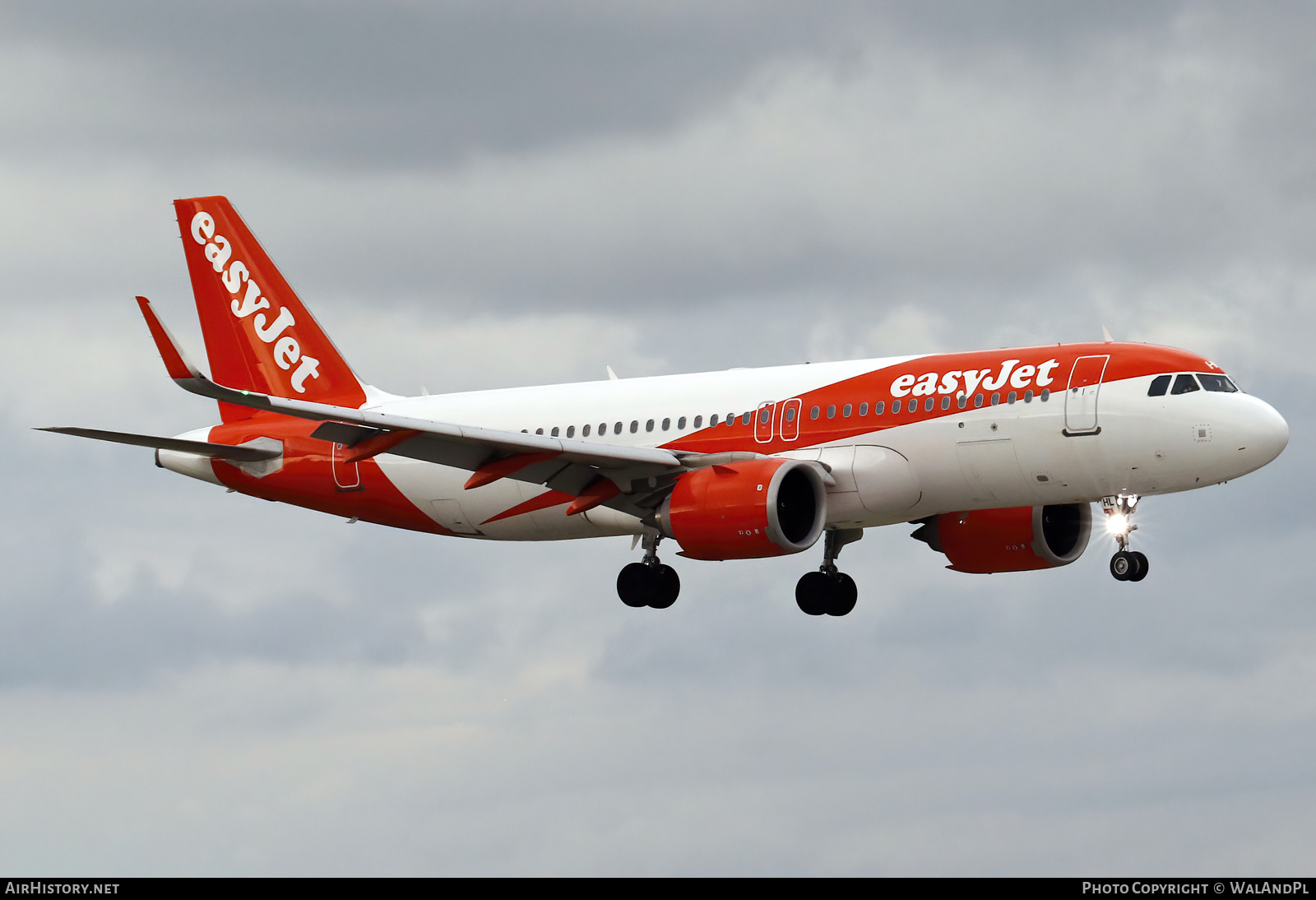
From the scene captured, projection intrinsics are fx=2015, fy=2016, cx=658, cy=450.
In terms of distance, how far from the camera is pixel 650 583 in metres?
48.2

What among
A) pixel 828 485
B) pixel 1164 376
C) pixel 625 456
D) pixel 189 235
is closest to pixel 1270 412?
pixel 1164 376

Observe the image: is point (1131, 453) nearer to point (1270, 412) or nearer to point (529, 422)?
point (1270, 412)

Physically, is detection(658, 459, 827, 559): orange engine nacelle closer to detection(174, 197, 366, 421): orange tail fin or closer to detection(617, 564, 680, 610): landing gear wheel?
detection(617, 564, 680, 610): landing gear wheel

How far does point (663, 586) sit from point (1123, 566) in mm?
11125

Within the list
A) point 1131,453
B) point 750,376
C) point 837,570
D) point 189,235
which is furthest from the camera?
point 189,235

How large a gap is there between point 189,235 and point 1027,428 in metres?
25.0

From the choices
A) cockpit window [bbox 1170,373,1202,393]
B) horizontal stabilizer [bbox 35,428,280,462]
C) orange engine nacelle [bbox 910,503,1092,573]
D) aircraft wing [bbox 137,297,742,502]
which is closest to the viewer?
aircraft wing [bbox 137,297,742,502]

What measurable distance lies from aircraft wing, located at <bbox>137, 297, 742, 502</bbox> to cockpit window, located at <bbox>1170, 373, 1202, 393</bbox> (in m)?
9.25

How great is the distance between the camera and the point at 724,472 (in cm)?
4338

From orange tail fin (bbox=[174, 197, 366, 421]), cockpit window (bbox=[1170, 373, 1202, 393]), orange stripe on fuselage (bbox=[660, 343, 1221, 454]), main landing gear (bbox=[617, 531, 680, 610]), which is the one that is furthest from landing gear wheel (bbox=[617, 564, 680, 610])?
cockpit window (bbox=[1170, 373, 1202, 393])

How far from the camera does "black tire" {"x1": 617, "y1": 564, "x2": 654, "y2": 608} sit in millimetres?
48250

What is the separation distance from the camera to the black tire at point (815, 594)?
49.9 metres

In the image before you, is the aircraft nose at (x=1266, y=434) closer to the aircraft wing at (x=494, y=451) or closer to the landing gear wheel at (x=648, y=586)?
the aircraft wing at (x=494, y=451)

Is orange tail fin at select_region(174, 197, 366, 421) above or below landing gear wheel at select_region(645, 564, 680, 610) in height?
above
